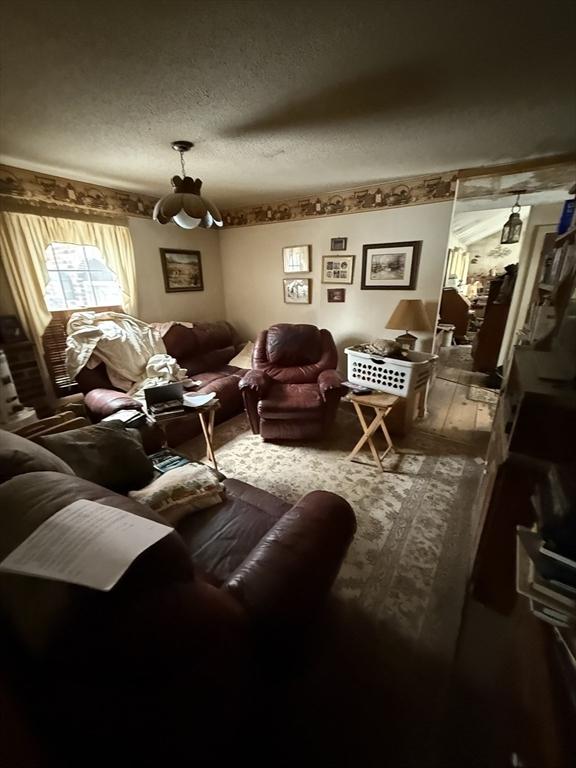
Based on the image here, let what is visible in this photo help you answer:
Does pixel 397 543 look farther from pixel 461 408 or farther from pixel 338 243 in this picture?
pixel 338 243

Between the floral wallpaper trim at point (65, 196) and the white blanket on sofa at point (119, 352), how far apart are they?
38.4 inches

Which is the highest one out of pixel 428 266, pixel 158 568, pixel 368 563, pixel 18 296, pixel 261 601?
pixel 428 266

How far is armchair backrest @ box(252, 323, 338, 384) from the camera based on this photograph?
3.33m

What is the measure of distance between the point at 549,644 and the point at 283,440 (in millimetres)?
2257

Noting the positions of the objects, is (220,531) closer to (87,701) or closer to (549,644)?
(87,701)

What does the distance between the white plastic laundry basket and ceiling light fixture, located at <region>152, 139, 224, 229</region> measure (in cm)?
172

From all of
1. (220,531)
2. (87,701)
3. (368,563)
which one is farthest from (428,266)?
(87,701)

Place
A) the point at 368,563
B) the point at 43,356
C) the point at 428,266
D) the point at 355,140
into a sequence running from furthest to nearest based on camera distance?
the point at 428,266
the point at 43,356
the point at 355,140
the point at 368,563

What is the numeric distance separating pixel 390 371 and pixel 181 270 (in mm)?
2930

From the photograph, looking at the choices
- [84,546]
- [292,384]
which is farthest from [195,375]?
[84,546]

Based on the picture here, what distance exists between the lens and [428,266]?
9.90 feet

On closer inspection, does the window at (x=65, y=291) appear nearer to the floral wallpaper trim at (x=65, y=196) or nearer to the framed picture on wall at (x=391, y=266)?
the floral wallpaper trim at (x=65, y=196)

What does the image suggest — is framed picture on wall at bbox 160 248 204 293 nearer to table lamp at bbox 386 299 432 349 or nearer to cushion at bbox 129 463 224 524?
table lamp at bbox 386 299 432 349

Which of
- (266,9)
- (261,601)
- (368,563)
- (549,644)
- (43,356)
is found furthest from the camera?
(43,356)
